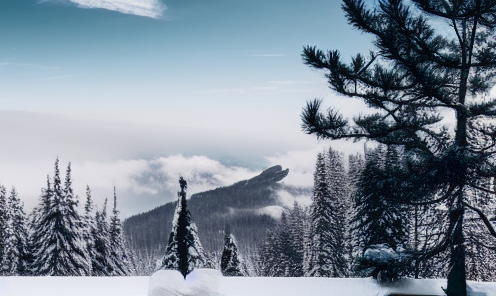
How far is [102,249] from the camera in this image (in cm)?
2767

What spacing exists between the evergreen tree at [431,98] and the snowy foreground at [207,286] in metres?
1.12

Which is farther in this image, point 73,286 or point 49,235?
point 49,235

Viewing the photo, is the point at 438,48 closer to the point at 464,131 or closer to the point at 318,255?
the point at 464,131

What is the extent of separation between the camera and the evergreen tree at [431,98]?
29.8 ft

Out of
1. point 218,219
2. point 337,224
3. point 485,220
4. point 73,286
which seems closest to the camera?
point 485,220

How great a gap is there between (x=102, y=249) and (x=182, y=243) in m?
19.1

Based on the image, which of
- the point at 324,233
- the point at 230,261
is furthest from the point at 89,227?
the point at 324,233

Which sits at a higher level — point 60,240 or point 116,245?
point 60,240

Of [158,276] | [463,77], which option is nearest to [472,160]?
[463,77]

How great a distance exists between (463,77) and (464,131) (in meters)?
1.35

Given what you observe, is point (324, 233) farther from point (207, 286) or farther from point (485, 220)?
point (207, 286)

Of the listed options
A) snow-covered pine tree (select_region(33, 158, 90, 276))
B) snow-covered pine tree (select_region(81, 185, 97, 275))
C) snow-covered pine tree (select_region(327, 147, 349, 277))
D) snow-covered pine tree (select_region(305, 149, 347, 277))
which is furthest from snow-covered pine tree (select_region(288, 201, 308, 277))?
snow-covered pine tree (select_region(33, 158, 90, 276))

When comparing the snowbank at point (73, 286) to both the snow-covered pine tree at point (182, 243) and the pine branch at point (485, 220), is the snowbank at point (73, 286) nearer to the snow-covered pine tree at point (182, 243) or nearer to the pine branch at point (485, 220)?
the snow-covered pine tree at point (182, 243)

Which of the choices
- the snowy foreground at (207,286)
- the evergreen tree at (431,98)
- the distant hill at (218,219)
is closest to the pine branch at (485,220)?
the evergreen tree at (431,98)
